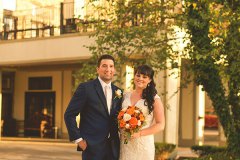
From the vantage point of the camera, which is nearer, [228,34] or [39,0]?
[228,34]

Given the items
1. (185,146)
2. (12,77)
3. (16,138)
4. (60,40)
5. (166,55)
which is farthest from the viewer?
(12,77)

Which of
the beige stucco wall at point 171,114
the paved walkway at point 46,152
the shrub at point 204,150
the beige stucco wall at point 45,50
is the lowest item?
the paved walkway at point 46,152

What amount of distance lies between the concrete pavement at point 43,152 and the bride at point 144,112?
9.96 metres

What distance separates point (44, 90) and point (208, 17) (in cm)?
1546

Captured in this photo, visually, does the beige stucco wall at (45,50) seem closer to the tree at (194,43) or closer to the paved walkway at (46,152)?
the paved walkway at (46,152)

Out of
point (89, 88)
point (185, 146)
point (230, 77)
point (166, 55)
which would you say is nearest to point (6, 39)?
point (185, 146)

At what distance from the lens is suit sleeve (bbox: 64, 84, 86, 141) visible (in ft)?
18.6

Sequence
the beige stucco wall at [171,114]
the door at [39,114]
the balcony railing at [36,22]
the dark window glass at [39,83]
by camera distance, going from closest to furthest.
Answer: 1. the beige stucco wall at [171,114]
2. the balcony railing at [36,22]
3. the door at [39,114]
4. the dark window glass at [39,83]

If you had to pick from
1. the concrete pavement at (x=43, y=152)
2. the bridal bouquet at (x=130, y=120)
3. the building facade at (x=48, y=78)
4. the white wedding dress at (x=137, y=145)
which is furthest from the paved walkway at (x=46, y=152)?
the bridal bouquet at (x=130, y=120)

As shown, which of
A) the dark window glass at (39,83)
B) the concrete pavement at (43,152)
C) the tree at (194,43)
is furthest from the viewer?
the dark window glass at (39,83)

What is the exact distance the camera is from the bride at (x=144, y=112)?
19.4 ft

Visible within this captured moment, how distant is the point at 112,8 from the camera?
13680mm

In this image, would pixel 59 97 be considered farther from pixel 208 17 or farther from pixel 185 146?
pixel 208 17

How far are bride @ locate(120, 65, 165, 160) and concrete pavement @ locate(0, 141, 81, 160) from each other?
9961 mm
